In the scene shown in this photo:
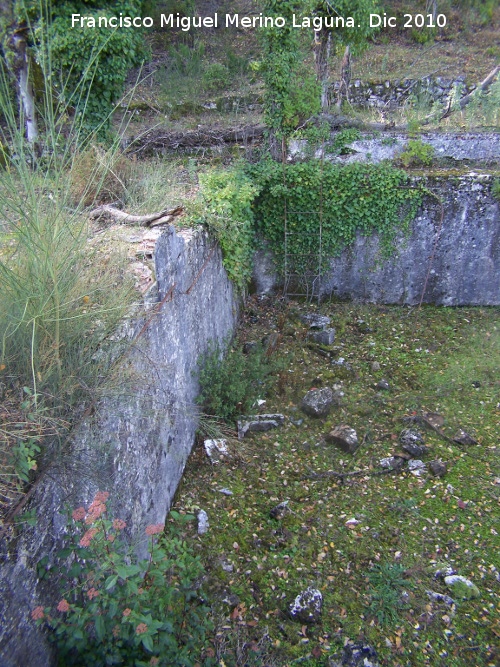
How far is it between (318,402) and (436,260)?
12.3ft

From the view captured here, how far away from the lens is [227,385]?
4.96 m

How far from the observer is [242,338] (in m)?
6.89

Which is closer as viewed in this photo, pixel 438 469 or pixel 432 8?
pixel 438 469

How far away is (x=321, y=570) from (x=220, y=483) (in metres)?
1.18

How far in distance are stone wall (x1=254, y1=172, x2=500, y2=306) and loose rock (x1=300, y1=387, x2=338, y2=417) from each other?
293cm

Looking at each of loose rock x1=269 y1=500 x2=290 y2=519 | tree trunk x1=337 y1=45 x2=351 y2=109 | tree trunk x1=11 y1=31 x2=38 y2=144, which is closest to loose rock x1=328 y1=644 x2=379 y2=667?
loose rock x1=269 y1=500 x2=290 y2=519

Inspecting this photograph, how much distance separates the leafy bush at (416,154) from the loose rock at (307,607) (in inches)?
269

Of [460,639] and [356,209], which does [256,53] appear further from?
[460,639]

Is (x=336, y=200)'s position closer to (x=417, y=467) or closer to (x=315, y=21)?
(x=315, y=21)

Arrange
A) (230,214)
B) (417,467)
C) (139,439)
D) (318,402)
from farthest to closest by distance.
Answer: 1. (230,214)
2. (318,402)
3. (417,467)
4. (139,439)

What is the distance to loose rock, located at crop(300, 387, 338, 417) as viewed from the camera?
17.7ft

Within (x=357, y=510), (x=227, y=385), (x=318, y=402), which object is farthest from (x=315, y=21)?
(x=357, y=510)

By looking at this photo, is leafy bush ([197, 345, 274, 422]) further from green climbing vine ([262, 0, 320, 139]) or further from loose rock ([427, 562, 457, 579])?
green climbing vine ([262, 0, 320, 139])

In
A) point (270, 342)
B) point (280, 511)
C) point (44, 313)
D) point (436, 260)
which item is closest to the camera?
point (44, 313)
